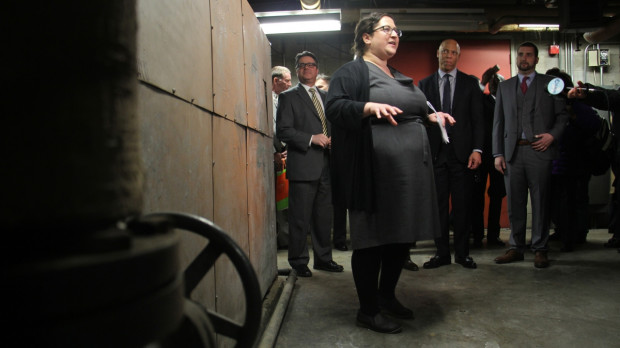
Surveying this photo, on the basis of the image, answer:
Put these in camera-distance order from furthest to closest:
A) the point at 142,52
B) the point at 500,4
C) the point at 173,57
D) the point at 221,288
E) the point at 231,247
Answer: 1. the point at 500,4
2. the point at 221,288
3. the point at 173,57
4. the point at 142,52
5. the point at 231,247

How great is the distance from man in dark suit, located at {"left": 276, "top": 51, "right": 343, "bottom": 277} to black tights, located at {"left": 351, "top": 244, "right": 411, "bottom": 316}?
1.24 meters

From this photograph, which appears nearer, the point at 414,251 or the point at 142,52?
the point at 142,52

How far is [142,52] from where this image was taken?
109 cm

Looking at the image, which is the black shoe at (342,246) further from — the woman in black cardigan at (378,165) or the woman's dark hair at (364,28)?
the woman's dark hair at (364,28)

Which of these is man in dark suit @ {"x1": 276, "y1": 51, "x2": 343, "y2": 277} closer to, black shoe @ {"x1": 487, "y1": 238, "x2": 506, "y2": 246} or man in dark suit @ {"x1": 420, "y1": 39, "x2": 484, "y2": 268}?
man in dark suit @ {"x1": 420, "y1": 39, "x2": 484, "y2": 268}

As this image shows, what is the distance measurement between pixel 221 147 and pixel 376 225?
0.87 metres

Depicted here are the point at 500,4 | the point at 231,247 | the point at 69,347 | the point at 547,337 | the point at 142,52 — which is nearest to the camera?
the point at 69,347

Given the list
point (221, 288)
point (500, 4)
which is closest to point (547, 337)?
point (221, 288)

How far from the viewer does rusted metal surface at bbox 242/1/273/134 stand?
248 cm

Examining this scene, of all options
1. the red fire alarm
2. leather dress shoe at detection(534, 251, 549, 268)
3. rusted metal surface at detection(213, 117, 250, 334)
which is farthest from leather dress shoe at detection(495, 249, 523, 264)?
the red fire alarm

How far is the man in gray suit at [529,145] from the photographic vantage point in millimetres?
3637

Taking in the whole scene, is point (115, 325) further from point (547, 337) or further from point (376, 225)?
point (547, 337)

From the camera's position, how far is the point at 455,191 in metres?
3.72

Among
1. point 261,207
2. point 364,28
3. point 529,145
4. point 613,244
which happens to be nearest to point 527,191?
point 529,145
